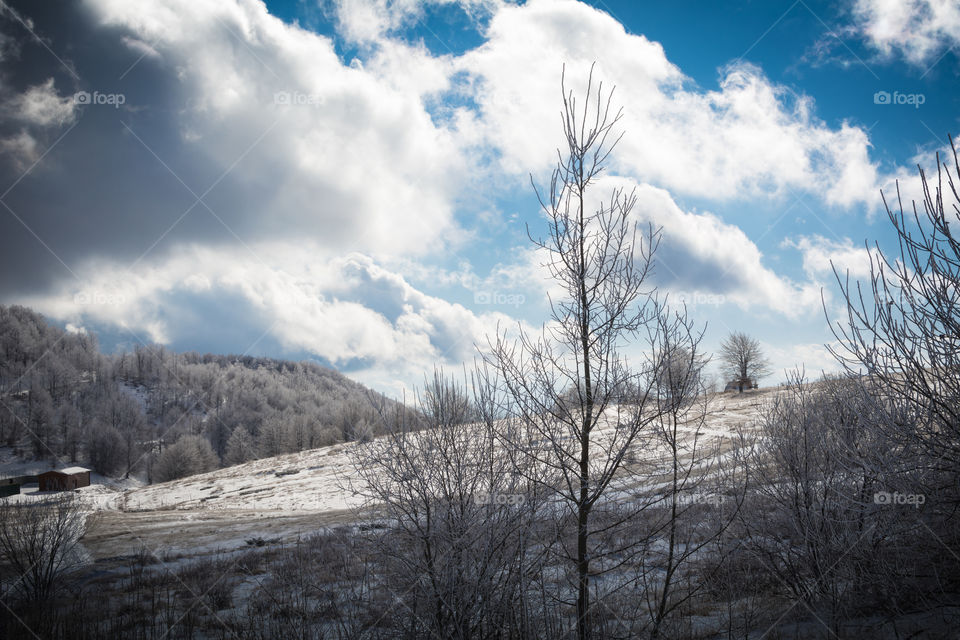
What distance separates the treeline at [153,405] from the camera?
7381 centimetres

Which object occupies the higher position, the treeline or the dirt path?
the treeline

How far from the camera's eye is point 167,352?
163625mm

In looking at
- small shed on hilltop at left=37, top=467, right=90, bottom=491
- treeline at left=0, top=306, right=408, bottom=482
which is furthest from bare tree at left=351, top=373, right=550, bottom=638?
small shed on hilltop at left=37, top=467, right=90, bottom=491

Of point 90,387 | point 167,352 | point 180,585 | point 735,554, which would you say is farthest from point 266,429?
point 167,352

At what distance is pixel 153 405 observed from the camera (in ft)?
425

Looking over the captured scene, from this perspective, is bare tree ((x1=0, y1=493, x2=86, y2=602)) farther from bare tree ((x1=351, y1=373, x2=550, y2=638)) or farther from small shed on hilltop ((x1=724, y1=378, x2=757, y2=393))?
small shed on hilltop ((x1=724, y1=378, x2=757, y2=393))

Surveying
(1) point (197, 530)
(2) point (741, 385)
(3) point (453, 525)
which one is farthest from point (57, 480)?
(2) point (741, 385)

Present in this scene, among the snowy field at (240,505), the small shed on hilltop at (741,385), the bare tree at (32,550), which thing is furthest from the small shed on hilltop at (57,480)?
the small shed on hilltop at (741,385)

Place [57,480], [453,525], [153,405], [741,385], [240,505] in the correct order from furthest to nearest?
[153,405] → [57,480] → [741,385] → [240,505] → [453,525]

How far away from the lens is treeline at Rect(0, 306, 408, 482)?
242ft

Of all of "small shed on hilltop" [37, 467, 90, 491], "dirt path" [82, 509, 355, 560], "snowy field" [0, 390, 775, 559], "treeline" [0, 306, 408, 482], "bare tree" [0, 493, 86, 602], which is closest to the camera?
"bare tree" [0, 493, 86, 602]

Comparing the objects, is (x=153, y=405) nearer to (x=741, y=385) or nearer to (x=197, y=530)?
(x=197, y=530)

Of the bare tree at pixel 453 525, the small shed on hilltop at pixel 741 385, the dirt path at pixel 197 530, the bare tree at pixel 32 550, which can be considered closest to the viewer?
the bare tree at pixel 453 525

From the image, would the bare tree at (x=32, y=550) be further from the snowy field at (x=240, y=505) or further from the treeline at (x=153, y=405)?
the treeline at (x=153, y=405)
